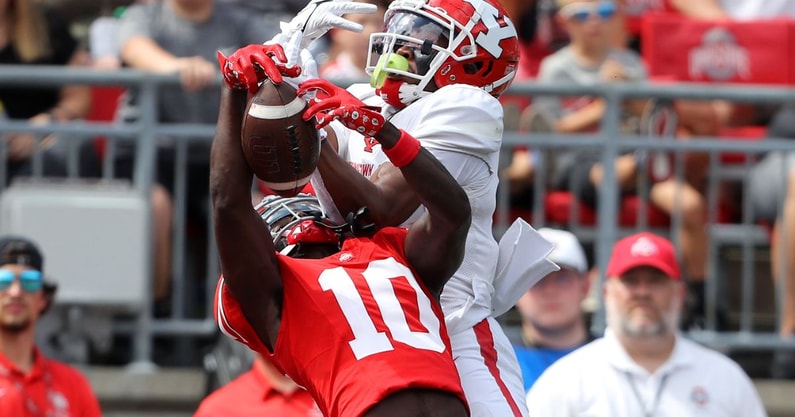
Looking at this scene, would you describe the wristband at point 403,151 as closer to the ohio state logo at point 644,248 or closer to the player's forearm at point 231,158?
the player's forearm at point 231,158

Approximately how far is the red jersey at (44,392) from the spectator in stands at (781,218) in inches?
128

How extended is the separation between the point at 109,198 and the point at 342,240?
3258 millimetres

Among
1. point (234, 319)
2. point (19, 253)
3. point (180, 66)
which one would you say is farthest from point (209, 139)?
point (234, 319)

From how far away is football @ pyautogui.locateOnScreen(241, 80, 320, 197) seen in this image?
3936 mm

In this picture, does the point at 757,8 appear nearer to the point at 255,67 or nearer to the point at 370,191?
the point at 370,191

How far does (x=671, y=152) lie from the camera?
25.3 feet

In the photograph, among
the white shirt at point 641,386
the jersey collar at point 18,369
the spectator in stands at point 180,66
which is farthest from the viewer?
the spectator in stands at point 180,66

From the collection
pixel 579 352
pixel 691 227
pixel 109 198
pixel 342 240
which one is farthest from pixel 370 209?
pixel 691 227

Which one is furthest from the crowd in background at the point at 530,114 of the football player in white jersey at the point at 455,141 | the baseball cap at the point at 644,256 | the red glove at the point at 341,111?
the red glove at the point at 341,111

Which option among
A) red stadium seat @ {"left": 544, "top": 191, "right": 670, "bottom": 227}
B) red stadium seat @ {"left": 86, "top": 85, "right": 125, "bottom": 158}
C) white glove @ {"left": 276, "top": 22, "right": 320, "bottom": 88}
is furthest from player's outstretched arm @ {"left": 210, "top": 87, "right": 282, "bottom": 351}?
red stadium seat @ {"left": 86, "top": 85, "right": 125, "bottom": 158}

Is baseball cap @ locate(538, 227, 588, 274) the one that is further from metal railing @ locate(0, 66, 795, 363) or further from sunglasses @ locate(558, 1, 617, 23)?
sunglasses @ locate(558, 1, 617, 23)

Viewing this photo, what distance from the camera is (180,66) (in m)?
7.56

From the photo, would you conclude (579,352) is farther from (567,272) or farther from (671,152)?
(671,152)

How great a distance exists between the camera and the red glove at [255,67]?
12.9ft
